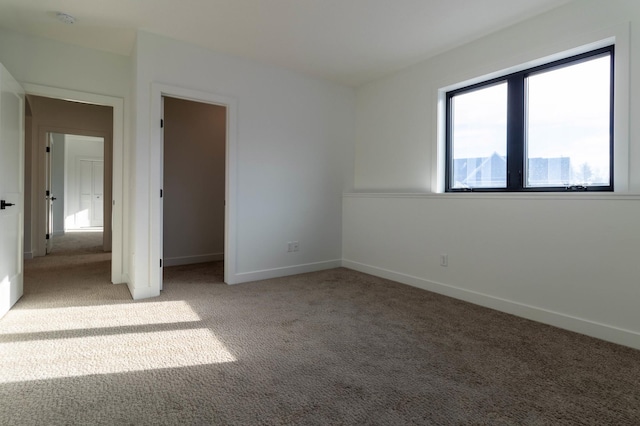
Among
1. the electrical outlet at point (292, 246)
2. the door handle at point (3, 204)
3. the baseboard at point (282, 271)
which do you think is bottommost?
the baseboard at point (282, 271)

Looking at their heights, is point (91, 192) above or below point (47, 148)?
below

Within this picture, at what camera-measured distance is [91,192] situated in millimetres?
10453

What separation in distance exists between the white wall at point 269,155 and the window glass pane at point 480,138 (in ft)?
5.15

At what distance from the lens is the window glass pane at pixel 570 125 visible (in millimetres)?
2656

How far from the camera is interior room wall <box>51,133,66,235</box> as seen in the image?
789cm

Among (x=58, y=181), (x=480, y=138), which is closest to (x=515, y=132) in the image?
(x=480, y=138)

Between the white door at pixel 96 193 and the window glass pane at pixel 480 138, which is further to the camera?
the white door at pixel 96 193

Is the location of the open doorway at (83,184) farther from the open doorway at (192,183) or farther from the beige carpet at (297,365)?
the beige carpet at (297,365)

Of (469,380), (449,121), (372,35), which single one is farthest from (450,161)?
(469,380)

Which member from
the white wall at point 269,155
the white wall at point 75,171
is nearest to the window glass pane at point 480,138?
the white wall at point 269,155

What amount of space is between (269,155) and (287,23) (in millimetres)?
1480

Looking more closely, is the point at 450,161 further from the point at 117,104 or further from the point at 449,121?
the point at 117,104

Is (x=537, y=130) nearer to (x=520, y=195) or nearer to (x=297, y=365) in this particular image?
(x=520, y=195)

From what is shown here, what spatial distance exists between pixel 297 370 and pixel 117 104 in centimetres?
351
